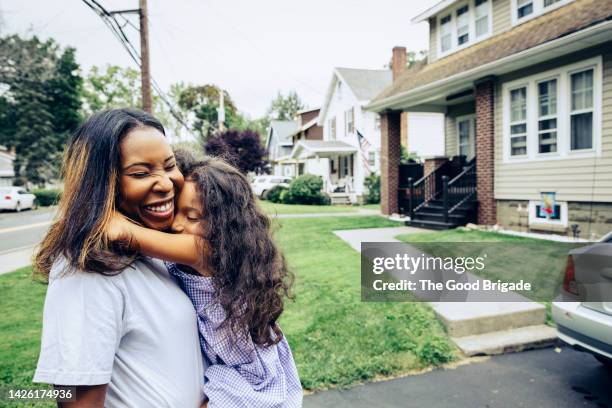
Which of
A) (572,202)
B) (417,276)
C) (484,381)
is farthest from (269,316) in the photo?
(572,202)

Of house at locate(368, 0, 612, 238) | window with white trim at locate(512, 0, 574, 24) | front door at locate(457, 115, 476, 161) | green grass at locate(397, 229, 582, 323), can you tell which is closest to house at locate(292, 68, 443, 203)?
front door at locate(457, 115, 476, 161)

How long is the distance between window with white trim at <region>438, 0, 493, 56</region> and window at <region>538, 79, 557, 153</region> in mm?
3038

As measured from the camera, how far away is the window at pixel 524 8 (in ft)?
36.6

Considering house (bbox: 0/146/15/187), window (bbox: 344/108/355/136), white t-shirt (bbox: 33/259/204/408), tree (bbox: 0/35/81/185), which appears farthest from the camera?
house (bbox: 0/146/15/187)

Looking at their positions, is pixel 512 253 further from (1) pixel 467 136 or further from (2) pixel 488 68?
(1) pixel 467 136

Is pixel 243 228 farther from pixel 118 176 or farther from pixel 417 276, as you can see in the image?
pixel 417 276

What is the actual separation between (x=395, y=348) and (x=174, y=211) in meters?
3.44

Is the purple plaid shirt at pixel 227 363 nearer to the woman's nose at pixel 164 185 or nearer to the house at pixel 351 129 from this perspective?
the woman's nose at pixel 164 185

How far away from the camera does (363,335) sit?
15.4 feet

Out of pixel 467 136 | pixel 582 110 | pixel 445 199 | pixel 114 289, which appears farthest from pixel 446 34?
pixel 114 289

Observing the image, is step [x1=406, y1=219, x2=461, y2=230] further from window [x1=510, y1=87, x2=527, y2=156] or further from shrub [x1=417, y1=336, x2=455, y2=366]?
shrub [x1=417, y1=336, x2=455, y2=366]

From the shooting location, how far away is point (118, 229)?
1260mm

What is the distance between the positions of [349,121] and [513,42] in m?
16.4

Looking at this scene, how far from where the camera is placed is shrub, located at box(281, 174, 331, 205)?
24016 millimetres
